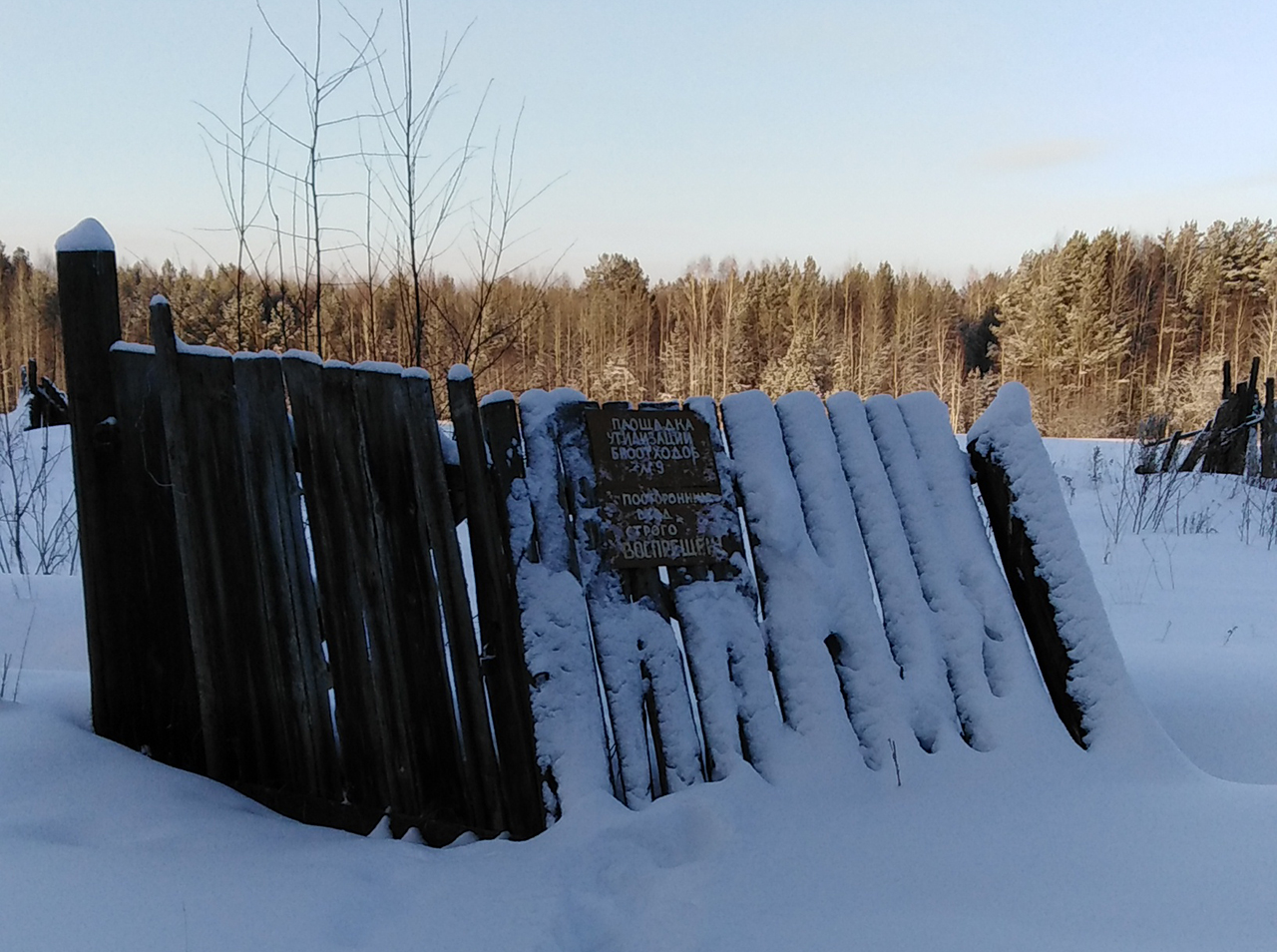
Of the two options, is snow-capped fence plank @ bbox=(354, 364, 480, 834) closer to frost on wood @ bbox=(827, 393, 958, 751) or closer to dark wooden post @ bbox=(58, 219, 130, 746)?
dark wooden post @ bbox=(58, 219, 130, 746)

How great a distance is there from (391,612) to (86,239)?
4.08 ft

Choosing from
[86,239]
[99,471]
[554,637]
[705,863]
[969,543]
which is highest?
[86,239]

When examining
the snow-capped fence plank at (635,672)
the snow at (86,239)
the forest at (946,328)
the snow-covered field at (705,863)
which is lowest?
the snow-covered field at (705,863)

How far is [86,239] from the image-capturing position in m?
2.24

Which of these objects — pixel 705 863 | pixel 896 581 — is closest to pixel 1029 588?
pixel 896 581

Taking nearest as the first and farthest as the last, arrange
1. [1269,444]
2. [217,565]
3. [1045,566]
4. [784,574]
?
[217,565] → [784,574] → [1045,566] → [1269,444]

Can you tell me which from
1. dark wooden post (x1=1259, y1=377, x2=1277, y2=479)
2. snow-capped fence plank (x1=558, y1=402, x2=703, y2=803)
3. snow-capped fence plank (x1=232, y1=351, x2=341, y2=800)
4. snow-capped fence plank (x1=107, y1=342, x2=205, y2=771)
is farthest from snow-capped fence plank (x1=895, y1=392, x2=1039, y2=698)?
dark wooden post (x1=1259, y1=377, x2=1277, y2=479)

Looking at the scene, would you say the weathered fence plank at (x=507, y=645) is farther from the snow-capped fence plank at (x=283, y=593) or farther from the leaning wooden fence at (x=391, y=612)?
the snow-capped fence plank at (x=283, y=593)

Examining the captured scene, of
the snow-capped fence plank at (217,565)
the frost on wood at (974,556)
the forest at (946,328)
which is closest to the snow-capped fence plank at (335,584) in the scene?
the snow-capped fence plank at (217,565)

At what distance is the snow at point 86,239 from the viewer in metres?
2.22

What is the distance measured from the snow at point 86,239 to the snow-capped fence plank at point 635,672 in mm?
1300

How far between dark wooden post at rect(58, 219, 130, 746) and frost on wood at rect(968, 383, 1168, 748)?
2584mm

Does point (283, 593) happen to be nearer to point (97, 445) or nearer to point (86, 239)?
point (97, 445)

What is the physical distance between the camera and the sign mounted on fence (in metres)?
2.42
